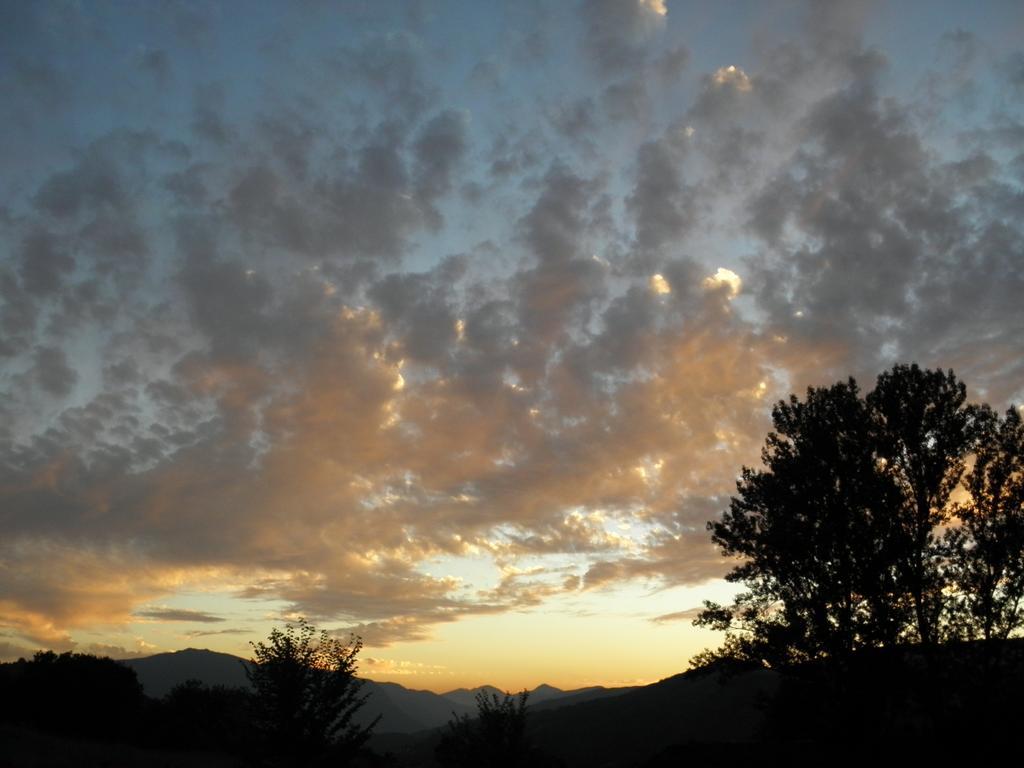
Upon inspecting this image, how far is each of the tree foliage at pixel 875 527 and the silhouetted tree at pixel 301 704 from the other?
1588 cm

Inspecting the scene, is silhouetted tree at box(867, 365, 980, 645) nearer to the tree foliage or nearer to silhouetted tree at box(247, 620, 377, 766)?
the tree foliage

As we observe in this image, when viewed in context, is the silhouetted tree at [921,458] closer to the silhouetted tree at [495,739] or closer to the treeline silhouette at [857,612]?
the treeline silhouette at [857,612]

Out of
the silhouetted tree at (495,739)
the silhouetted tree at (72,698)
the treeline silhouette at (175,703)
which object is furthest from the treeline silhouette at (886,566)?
the silhouetted tree at (72,698)

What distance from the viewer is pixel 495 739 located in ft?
104

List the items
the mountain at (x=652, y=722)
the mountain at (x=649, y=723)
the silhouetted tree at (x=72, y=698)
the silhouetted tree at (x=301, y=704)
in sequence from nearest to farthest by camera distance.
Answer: the silhouetted tree at (x=301, y=704) → the silhouetted tree at (x=72, y=698) → the mountain at (x=649, y=723) → the mountain at (x=652, y=722)

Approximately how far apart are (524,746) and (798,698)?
1281 centimetres

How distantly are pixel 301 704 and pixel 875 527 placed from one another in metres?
25.8

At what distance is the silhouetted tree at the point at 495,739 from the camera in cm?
3119

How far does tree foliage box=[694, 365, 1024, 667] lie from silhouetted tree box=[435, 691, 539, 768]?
9488 mm

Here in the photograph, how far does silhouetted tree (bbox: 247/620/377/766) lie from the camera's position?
27281mm

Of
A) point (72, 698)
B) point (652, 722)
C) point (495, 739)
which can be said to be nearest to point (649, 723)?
point (652, 722)

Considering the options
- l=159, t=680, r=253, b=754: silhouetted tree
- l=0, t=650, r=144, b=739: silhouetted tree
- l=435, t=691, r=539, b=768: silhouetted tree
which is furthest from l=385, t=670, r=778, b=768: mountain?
l=435, t=691, r=539, b=768: silhouetted tree

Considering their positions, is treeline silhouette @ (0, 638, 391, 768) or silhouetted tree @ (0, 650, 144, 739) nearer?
treeline silhouette @ (0, 638, 391, 768)

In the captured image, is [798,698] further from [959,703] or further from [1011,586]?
[1011,586]
